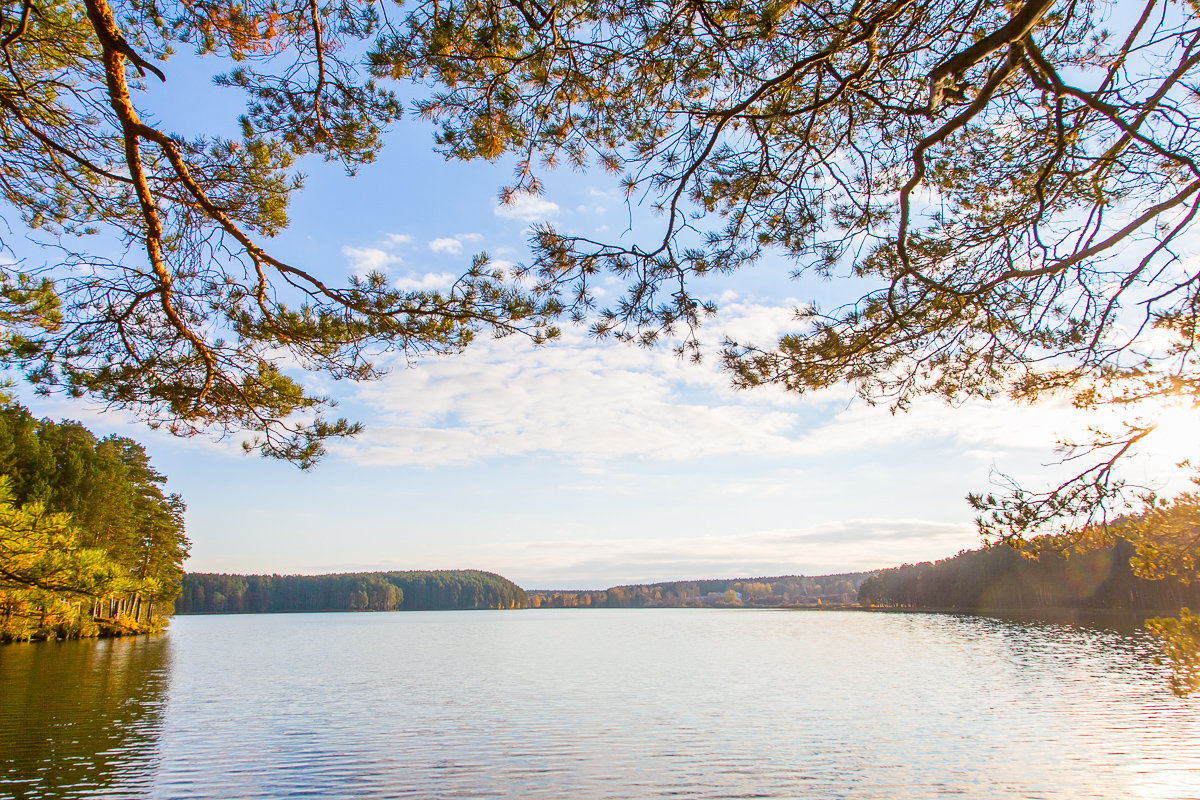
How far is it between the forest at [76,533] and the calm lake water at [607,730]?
229 centimetres

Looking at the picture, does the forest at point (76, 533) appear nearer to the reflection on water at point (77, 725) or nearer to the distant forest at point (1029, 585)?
the reflection on water at point (77, 725)

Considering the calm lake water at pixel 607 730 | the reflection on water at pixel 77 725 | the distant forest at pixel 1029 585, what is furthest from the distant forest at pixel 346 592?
the calm lake water at pixel 607 730

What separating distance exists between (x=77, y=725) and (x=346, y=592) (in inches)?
5055

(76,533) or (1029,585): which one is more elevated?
(76,533)

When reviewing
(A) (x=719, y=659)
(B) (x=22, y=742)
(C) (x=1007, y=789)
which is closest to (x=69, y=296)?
(B) (x=22, y=742)

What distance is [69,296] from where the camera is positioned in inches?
205

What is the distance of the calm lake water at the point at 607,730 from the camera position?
8.25 meters

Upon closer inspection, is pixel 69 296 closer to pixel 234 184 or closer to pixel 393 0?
pixel 234 184

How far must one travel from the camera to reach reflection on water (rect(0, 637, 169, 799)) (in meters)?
8.23

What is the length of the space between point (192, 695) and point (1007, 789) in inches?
A: 663

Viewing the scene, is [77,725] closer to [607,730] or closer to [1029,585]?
[607,730]

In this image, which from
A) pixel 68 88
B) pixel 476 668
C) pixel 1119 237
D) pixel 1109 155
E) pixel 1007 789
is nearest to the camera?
pixel 1119 237

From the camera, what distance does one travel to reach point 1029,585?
2576 inches

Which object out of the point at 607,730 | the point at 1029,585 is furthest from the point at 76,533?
the point at 1029,585
